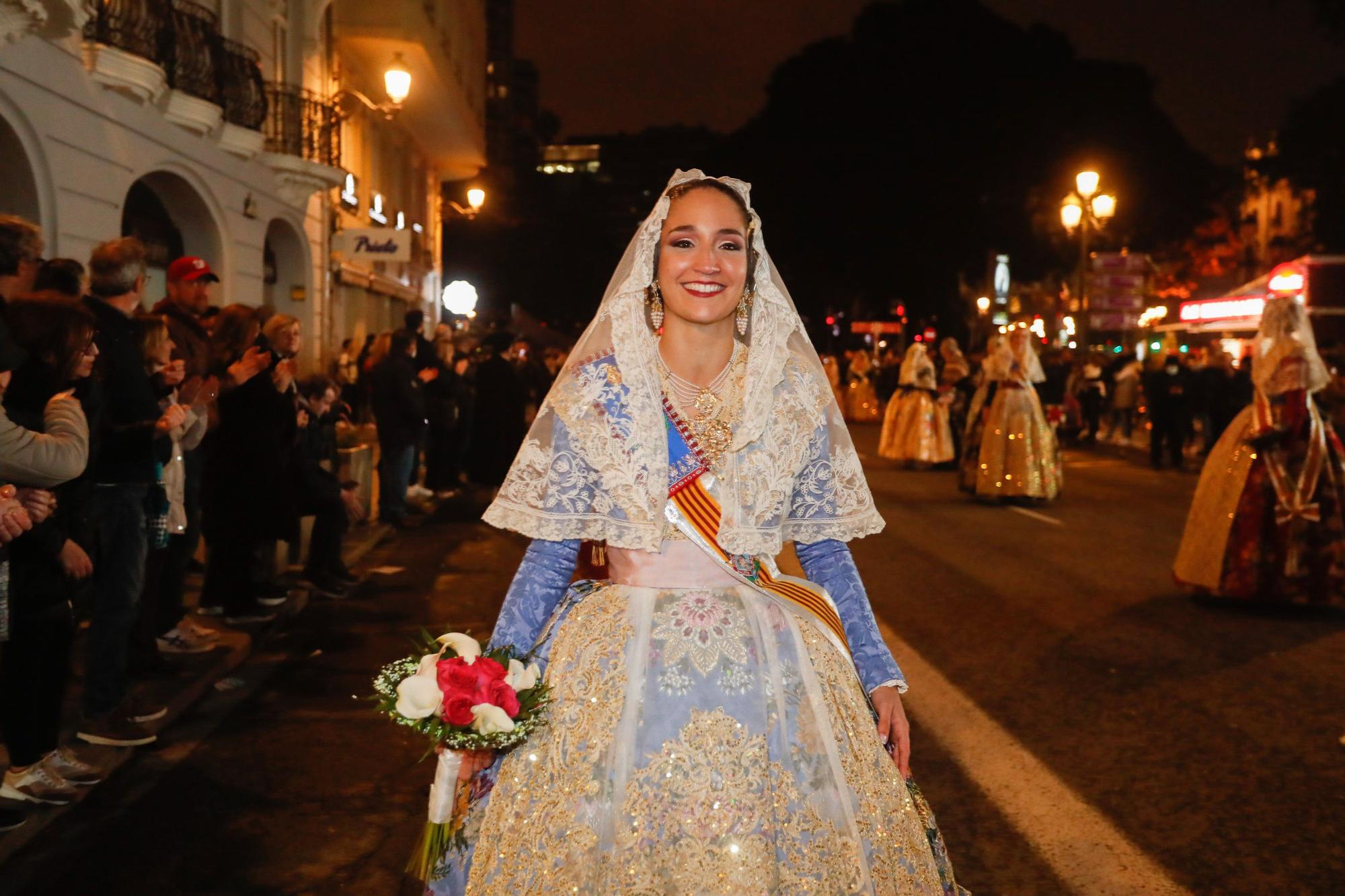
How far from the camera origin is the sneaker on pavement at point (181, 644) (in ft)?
22.4

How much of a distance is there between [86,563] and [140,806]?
0.91 meters

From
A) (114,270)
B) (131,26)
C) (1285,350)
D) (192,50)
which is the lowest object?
(1285,350)

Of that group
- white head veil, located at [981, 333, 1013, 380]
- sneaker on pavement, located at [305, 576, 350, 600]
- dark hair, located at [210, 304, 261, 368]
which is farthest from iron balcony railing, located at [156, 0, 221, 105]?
white head veil, located at [981, 333, 1013, 380]

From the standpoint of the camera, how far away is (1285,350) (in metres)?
8.39

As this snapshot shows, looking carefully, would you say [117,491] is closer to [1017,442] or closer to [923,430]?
[1017,442]

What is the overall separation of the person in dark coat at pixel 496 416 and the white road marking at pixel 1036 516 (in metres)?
5.76

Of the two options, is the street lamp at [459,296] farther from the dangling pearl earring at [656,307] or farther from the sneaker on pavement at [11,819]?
the dangling pearl earring at [656,307]

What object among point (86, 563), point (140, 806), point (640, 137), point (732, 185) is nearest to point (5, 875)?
point (140, 806)

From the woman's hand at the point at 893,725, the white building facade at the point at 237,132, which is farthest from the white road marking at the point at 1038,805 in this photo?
the white building facade at the point at 237,132

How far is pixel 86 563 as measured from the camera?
4715 millimetres

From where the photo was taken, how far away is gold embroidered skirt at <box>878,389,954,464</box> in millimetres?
19734

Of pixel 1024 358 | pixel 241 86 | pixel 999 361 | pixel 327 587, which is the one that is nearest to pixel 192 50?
pixel 241 86

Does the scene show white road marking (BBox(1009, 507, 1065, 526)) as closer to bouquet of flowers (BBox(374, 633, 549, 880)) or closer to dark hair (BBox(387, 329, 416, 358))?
dark hair (BBox(387, 329, 416, 358))

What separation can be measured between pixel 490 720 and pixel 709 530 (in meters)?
0.64
